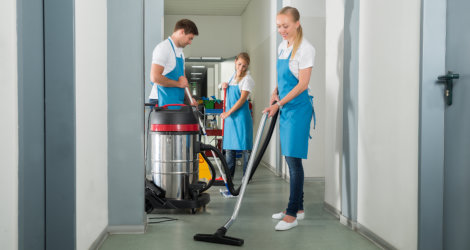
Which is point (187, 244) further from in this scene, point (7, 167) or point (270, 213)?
point (7, 167)

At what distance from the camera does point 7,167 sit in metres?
1.34

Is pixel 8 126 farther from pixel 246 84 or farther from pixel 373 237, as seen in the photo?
pixel 246 84

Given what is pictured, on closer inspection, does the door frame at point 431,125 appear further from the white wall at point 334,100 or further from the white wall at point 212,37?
the white wall at point 212,37

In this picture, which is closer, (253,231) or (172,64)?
(253,231)

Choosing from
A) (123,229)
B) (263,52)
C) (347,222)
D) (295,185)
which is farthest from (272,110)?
(263,52)

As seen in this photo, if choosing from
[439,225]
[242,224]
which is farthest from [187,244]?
[439,225]

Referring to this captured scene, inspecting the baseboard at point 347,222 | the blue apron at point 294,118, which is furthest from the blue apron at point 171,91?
the baseboard at point 347,222

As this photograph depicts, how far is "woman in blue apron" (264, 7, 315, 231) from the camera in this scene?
2.61 meters

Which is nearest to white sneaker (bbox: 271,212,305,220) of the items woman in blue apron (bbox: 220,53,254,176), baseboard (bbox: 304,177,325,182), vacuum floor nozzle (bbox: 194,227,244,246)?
vacuum floor nozzle (bbox: 194,227,244,246)

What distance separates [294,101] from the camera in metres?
2.66

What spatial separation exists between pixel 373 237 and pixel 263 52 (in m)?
4.11

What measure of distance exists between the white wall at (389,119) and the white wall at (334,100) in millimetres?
325

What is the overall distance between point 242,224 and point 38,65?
1.69 meters

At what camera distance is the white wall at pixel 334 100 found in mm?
2934
